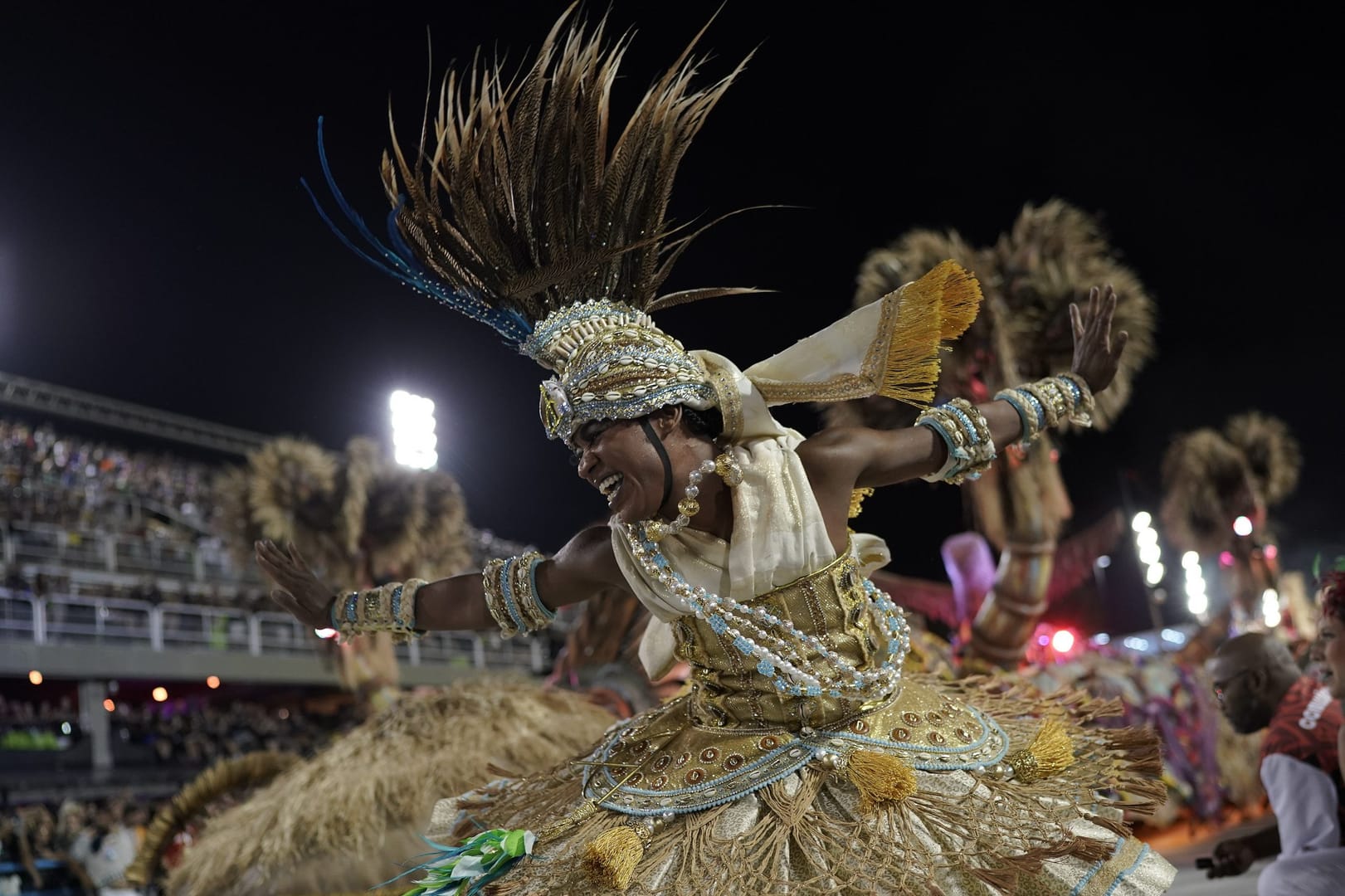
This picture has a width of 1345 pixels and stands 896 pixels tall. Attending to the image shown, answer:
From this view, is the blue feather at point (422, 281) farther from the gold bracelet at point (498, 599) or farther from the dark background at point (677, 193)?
the dark background at point (677, 193)

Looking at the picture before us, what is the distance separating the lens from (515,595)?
8.61 feet

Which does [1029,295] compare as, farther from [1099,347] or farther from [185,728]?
[185,728]

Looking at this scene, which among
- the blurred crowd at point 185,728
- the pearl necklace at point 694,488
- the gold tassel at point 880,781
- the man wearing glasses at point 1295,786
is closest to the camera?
the gold tassel at point 880,781

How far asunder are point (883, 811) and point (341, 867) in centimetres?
217

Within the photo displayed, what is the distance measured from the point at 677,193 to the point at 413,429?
3.09 metres

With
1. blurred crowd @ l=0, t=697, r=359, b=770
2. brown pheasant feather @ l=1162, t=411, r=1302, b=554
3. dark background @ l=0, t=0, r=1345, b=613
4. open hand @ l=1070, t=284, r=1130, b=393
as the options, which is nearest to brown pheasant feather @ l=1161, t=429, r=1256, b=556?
brown pheasant feather @ l=1162, t=411, r=1302, b=554

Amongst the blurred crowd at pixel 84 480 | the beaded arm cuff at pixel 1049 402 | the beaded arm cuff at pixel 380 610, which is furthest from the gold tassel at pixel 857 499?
the blurred crowd at pixel 84 480

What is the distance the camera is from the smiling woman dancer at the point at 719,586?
209 cm

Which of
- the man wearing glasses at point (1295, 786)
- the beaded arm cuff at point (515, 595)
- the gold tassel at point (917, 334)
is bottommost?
the man wearing glasses at point (1295, 786)

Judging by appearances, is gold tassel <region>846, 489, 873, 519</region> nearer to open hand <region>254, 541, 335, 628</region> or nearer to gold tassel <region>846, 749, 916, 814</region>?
gold tassel <region>846, 749, 916, 814</region>

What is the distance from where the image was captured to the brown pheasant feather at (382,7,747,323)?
2561mm

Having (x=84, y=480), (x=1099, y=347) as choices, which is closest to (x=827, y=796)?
(x=1099, y=347)

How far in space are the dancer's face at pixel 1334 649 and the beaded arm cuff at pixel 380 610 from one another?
2209mm

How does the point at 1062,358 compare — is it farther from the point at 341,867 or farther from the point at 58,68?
the point at 58,68
